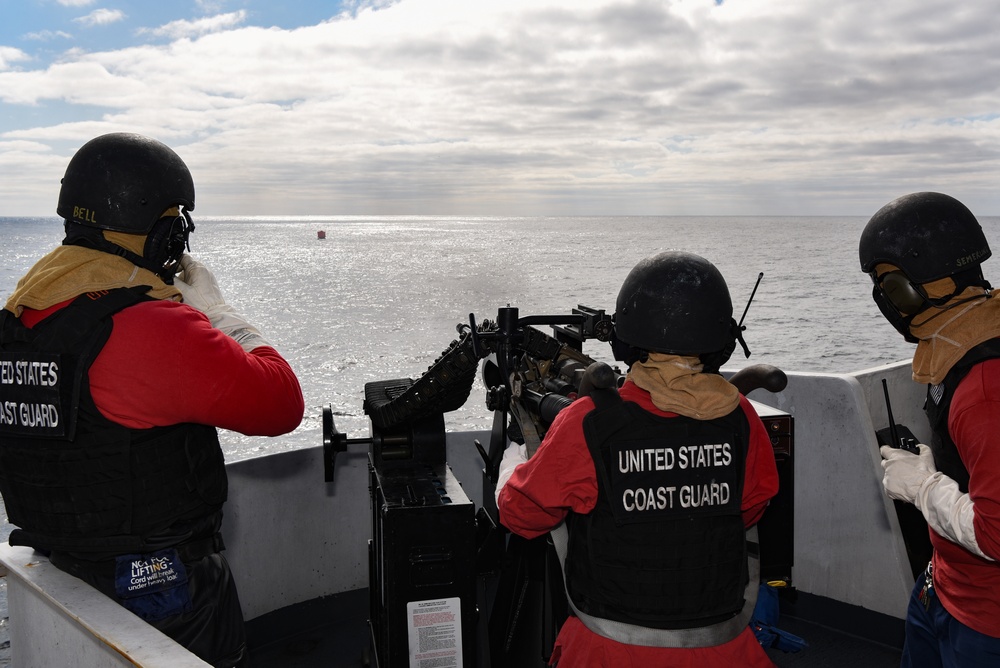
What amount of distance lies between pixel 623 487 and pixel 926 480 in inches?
36.8

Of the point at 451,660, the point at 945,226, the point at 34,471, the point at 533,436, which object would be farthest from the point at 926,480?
the point at 34,471

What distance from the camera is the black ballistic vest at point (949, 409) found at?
2.23 m

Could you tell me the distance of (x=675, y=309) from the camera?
2318 millimetres

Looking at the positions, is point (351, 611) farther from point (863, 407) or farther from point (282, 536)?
point (863, 407)

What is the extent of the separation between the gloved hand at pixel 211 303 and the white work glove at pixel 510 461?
846 millimetres

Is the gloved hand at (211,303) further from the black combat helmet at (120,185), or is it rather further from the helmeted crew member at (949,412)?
the helmeted crew member at (949,412)

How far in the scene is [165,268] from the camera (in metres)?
2.52

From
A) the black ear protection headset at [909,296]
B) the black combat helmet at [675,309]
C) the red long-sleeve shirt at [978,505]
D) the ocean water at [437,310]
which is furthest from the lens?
the ocean water at [437,310]

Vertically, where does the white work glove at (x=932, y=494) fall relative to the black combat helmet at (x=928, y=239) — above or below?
below

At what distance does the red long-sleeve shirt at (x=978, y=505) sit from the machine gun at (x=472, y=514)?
2.19 feet

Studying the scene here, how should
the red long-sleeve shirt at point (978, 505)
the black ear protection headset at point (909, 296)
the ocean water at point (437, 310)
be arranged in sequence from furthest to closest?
the ocean water at point (437, 310) → the black ear protection headset at point (909, 296) → the red long-sleeve shirt at point (978, 505)

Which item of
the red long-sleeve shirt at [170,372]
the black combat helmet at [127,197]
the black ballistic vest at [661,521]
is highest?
the black combat helmet at [127,197]

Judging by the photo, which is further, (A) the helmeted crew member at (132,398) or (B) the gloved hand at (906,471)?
(B) the gloved hand at (906,471)

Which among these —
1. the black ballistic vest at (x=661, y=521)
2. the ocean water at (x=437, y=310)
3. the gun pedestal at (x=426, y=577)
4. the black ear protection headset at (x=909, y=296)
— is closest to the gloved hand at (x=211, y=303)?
the gun pedestal at (x=426, y=577)
